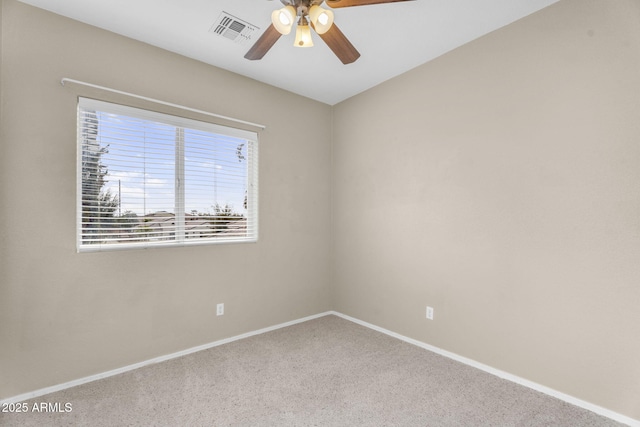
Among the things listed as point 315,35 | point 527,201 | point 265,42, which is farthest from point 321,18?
point 527,201

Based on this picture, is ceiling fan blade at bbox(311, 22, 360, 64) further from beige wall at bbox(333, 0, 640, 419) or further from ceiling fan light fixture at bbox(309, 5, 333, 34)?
beige wall at bbox(333, 0, 640, 419)

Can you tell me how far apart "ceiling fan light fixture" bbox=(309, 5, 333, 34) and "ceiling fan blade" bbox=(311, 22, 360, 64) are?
0.08 metres

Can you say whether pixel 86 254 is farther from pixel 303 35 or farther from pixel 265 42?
pixel 303 35

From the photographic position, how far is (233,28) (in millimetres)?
2273

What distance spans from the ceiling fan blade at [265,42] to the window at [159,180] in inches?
43.9

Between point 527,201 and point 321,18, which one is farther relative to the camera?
point 527,201

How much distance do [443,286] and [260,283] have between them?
1.77 m

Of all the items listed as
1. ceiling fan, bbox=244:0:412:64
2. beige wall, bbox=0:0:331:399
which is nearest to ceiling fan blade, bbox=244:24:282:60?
ceiling fan, bbox=244:0:412:64

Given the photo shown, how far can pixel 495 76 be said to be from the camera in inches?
91.6

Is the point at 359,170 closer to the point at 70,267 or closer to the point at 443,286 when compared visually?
the point at 443,286

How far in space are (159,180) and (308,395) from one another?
6.67ft

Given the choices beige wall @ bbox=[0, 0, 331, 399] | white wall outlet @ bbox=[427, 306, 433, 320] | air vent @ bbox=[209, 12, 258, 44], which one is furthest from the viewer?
white wall outlet @ bbox=[427, 306, 433, 320]

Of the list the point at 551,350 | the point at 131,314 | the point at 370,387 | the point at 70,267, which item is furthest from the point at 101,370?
the point at 551,350

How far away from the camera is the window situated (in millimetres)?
2266
